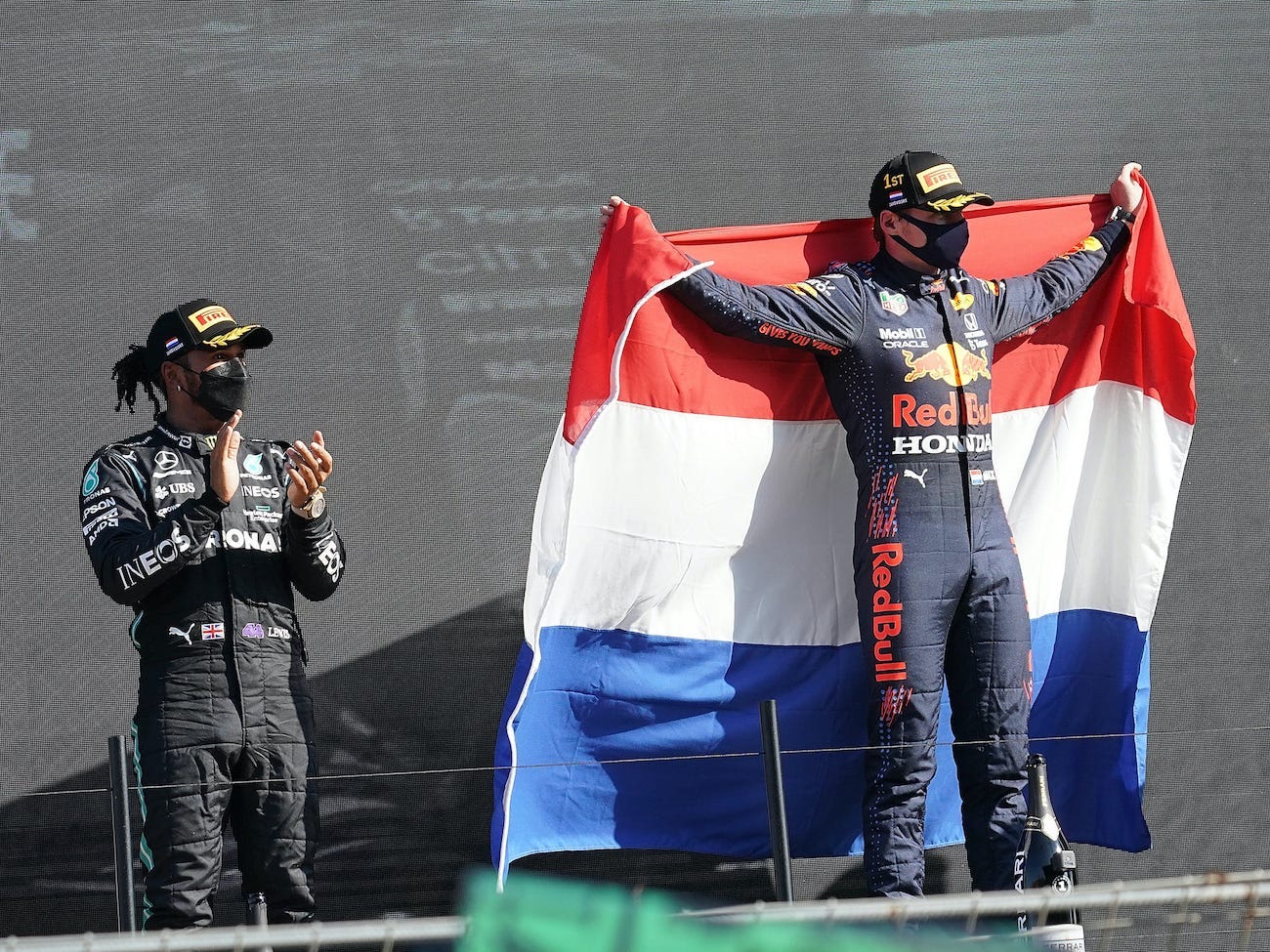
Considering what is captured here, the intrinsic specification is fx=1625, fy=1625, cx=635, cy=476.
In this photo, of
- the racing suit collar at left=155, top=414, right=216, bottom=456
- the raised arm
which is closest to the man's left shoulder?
the raised arm

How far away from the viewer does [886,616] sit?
2.72 metres

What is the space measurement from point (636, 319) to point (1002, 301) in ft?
2.15

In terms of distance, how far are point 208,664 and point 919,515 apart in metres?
1.18

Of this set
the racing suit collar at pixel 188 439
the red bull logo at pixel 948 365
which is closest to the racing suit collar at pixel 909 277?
the red bull logo at pixel 948 365

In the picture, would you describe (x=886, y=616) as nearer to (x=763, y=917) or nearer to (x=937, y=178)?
(x=937, y=178)

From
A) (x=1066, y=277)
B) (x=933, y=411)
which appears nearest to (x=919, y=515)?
(x=933, y=411)

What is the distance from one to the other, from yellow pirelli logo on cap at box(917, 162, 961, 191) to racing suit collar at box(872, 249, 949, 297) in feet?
0.46

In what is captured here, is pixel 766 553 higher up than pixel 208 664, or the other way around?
pixel 766 553

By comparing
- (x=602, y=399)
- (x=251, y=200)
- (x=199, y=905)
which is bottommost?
(x=199, y=905)

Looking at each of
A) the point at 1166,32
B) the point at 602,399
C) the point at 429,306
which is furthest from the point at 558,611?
the point at 1166,32

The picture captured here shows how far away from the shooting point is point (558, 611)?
280cm

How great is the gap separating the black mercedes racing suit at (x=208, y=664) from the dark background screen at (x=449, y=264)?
75cm

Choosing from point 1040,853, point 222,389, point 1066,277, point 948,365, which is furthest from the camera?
point 1066,277

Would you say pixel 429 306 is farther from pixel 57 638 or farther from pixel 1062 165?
pixel 1062 165
